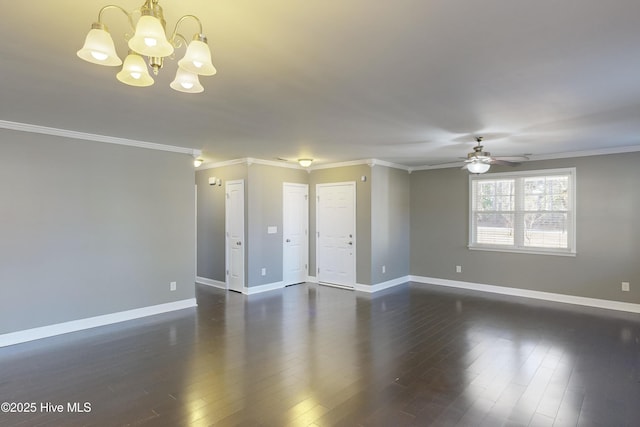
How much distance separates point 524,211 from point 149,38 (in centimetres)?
667

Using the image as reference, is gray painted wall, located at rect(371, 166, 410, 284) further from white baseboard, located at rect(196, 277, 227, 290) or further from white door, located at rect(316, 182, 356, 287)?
white baseboard, located at rect(196, 277, 227, 290)

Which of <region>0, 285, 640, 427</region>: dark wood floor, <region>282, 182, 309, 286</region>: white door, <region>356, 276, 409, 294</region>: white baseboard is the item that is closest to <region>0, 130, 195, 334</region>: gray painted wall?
<region>0, 285, 640, 427</region>: dark wood floor

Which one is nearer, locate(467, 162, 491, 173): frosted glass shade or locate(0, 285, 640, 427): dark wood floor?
locate(0, 285, 640, 427): dark wood floor

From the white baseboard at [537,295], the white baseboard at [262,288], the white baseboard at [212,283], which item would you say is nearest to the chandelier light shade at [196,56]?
the white baseboard at [262,288]

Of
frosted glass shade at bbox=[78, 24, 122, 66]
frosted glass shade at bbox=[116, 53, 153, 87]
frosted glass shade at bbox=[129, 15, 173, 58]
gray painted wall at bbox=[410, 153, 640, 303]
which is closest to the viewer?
frosted glass shade at bbox=[129, 15, 173, 58]

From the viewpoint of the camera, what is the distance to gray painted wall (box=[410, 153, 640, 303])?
5.48m

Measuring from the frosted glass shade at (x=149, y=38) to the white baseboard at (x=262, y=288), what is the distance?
5380mm

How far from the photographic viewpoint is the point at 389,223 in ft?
23.7

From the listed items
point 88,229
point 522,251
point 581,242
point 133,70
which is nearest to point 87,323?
point 88,229

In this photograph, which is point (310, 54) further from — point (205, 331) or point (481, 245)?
point (481, 245)

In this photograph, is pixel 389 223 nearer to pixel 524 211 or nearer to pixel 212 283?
pixel 524 211

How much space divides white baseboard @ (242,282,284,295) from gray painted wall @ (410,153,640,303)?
3.25 meters

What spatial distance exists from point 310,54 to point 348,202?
486 cm

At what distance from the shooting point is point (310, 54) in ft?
7.50
